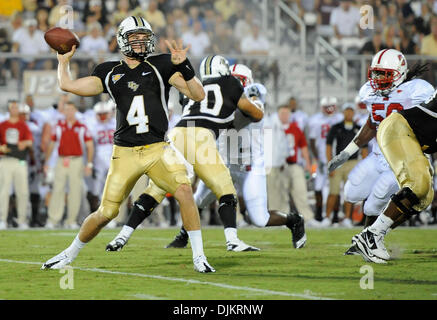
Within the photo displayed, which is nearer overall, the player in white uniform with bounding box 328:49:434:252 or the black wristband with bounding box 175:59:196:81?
the black wristband with bounding box 175:59:196:81

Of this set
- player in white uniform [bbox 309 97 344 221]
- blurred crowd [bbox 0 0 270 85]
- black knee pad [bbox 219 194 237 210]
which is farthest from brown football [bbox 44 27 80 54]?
blurred crowd [bbox 0 0 270 85]

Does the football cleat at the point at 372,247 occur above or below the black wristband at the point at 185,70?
below

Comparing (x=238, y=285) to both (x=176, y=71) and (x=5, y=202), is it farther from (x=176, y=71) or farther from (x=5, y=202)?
(x=5, y=202)

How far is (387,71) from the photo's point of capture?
25.0 ft

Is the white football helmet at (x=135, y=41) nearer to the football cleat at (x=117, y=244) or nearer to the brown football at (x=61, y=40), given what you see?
the brown football at (x=61, y=40)

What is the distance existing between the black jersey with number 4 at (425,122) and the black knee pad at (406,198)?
1.51ft

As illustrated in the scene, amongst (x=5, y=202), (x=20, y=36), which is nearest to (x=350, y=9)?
(x=20, y=36)

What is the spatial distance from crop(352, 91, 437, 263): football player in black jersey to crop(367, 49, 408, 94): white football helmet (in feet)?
1.95

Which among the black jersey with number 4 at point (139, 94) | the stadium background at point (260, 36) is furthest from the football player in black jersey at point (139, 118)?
the stadium background at point (260, 36)

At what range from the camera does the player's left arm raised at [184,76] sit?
6.22m

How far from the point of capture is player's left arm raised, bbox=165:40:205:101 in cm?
622

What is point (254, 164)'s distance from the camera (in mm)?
8750

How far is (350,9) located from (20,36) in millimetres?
5630

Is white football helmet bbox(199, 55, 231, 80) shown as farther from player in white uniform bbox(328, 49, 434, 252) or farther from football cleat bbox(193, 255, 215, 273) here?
football cleat bbox(193, 255, 215, 273)
